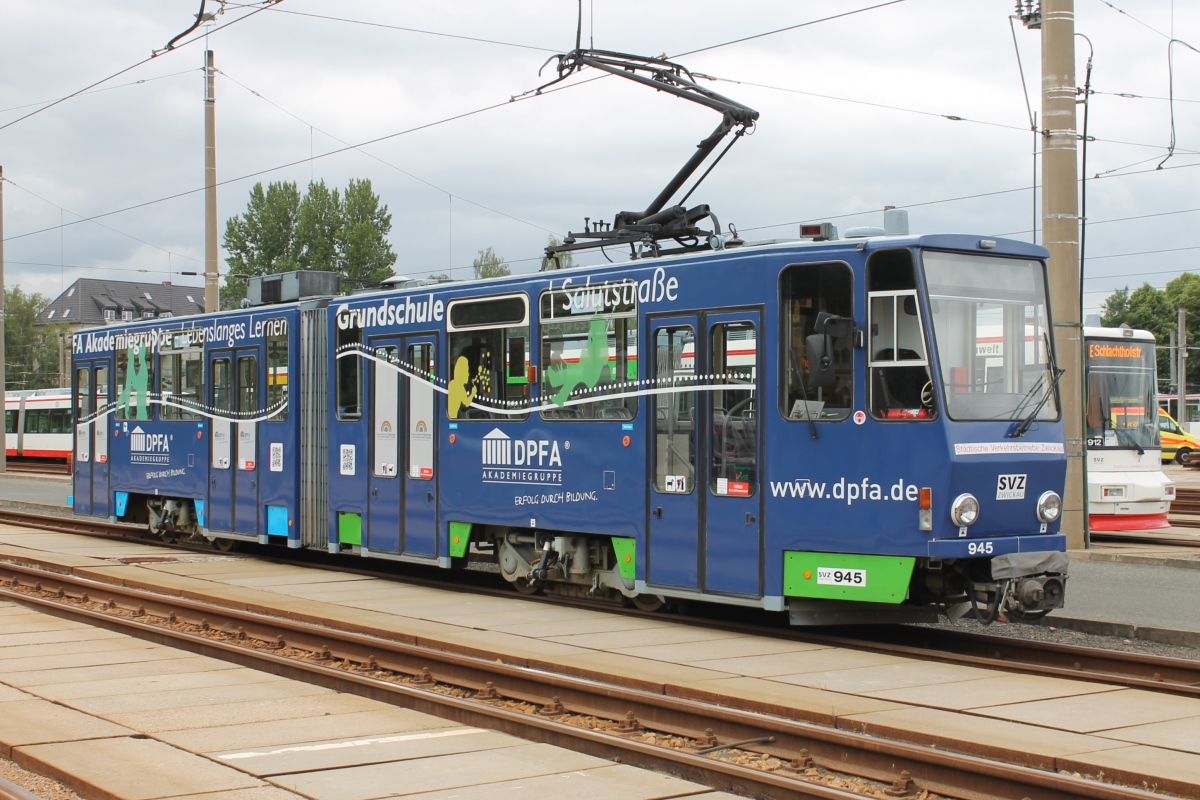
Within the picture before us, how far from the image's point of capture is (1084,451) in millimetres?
16047

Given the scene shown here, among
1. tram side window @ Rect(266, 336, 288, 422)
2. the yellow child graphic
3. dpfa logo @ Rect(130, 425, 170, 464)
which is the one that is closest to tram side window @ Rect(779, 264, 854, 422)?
the yellow child graphic

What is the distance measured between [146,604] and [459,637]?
14.0 ft

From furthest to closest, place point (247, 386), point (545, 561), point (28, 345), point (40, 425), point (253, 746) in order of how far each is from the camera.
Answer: point (28, 345)
point (40, 425)
point (247, 386)
point (545, 561)
point (253, 746)

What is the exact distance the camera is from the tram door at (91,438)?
21234mm

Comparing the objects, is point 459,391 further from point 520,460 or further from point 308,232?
point 308,232

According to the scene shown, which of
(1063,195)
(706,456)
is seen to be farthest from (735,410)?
(1063,195)

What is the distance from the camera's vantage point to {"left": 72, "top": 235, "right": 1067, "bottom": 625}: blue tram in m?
10.0

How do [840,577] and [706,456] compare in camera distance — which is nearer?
[840,577]

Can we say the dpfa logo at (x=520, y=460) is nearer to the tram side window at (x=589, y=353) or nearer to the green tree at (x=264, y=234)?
the tram side window at (x=589, y=353)

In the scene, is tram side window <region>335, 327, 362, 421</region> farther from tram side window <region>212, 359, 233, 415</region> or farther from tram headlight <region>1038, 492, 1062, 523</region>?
tram headlight <region>1038, 492, 1062, 523</region>

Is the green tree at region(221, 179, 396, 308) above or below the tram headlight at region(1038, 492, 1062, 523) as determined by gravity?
above

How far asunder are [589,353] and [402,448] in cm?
334

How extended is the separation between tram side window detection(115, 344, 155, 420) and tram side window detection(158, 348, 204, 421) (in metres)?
0.45

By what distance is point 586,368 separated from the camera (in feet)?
40.8
